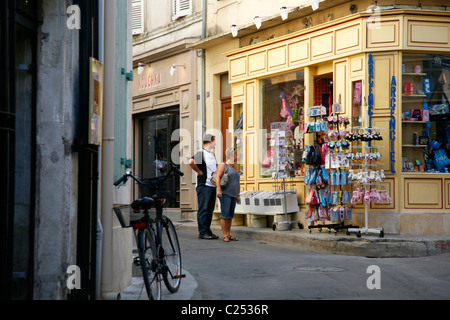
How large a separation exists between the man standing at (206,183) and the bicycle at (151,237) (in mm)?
6695

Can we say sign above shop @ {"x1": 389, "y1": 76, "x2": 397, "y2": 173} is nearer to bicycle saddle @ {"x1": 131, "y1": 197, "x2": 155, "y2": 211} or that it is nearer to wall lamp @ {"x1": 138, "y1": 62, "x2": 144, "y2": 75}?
bicycle saddle @ {"x1": 131, "y1": 197, "x2": 155, "y2": 211}

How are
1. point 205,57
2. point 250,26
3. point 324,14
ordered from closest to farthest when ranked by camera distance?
point 324,14 → point 250,26 → point 205,57

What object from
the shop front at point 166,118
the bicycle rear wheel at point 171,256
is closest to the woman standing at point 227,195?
the shop front at point 166,118

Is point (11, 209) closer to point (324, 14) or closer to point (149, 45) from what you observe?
point (324, 14)

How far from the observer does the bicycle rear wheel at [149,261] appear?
681 centimetres

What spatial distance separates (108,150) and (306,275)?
10.9 feet

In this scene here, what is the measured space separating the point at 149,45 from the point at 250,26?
634cm

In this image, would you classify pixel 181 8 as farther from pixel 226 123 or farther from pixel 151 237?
pixel 151 237

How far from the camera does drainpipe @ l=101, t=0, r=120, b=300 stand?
7.25m

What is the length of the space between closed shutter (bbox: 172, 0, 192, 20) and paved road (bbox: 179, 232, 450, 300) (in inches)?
372

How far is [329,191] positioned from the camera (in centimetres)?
1397

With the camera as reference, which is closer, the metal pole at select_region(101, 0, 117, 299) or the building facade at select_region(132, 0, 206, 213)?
the metal pole at select_region(101, 0, 117, 299)

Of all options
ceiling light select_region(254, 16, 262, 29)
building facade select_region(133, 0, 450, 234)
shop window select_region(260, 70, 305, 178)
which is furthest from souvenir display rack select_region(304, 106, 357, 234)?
ceiling light select_region(254, 16, 262, 29)
